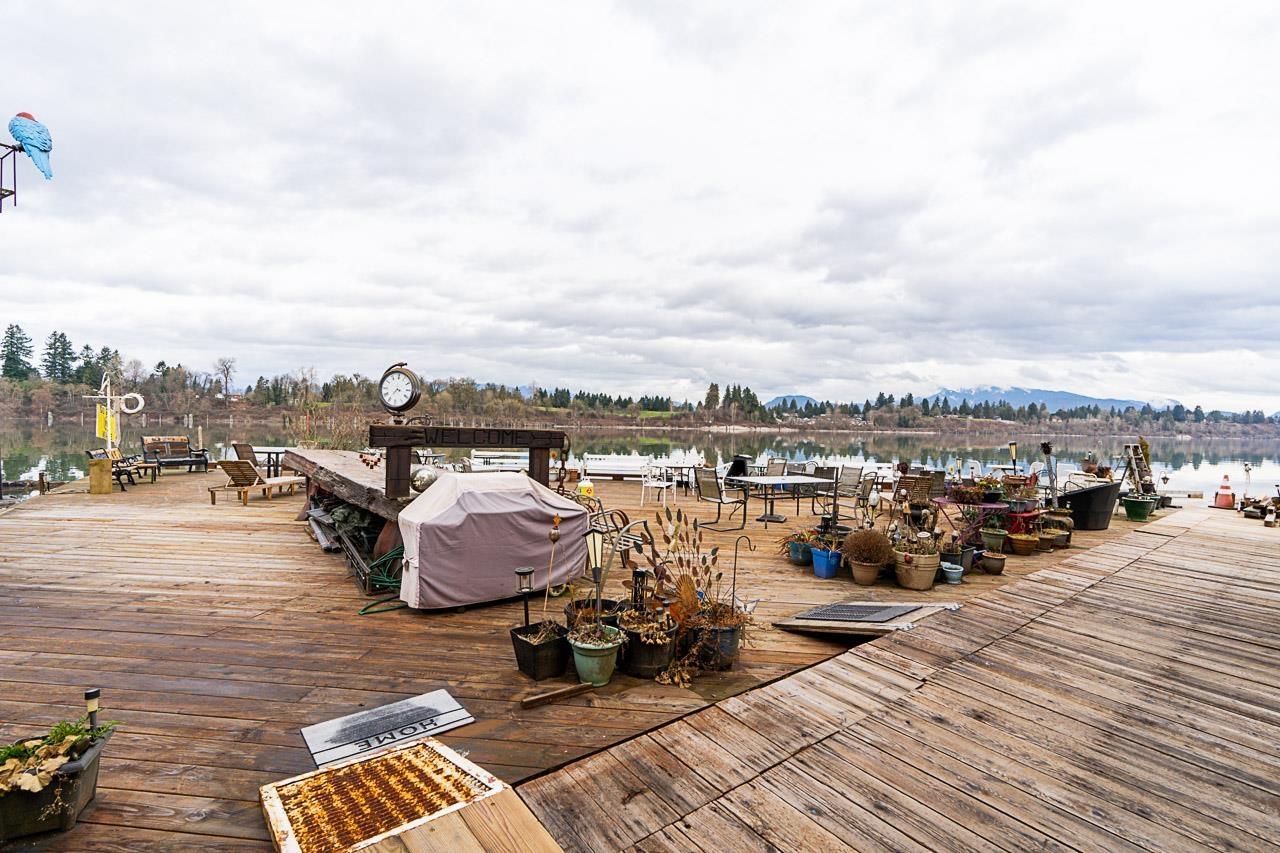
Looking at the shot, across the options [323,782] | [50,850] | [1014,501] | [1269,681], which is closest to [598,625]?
[323,782]

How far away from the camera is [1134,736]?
2.51m

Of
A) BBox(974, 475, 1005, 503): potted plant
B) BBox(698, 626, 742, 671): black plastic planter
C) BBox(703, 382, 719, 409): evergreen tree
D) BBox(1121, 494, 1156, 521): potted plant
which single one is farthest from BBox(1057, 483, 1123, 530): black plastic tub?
BBox(703, 382, 719, 409): evergreen tree

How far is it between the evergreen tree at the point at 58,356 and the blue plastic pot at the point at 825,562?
258 feet

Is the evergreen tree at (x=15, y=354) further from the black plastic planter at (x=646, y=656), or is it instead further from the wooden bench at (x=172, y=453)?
the black plastic planter at (x=646, y=656)

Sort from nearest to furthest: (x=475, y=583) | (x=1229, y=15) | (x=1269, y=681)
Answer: (x=1269, y=681) < (x=475, y=583) < (x=1229, y=15)

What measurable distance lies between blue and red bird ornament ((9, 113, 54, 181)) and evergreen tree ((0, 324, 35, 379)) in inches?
2823

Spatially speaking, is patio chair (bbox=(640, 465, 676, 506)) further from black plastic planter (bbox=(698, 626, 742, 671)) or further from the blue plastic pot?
black plastic planter (bbox=(698, 626, 742, 671))

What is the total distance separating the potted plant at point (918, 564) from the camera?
17.9 ft

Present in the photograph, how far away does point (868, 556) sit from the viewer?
5637mm

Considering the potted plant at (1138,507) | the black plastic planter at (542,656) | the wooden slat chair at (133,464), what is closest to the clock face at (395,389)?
the black plastic planter at (542,656)

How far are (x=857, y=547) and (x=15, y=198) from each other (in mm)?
11457

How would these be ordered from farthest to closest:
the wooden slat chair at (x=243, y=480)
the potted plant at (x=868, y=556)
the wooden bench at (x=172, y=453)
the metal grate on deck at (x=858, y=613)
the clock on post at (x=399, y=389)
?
the wooden bench at (x=172, y=453)
the wooden slat chair at (x=243, y=480)
the potted plant at (x=868, y=556)
the clock on post at (x=399, y=389)
the metal grate on deck at (x=858, y=613)

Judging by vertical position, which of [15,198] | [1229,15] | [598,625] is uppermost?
[1229,15]

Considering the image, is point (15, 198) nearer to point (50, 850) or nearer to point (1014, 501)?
point (50, 850)
